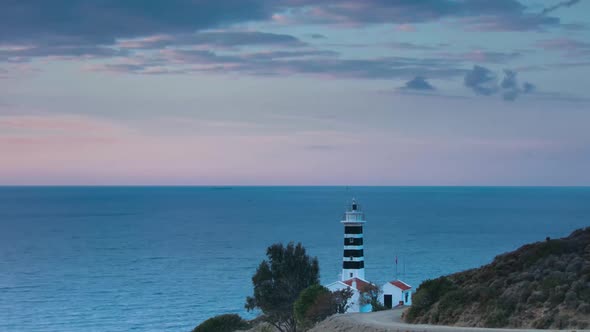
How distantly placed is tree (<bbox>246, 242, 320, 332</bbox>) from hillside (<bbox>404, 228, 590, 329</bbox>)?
13.7 m

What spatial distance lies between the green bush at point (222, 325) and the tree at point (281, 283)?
342cm

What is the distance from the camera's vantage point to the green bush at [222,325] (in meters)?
56.4

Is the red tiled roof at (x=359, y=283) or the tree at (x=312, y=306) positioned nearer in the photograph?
the tree at (x=312, y=306)

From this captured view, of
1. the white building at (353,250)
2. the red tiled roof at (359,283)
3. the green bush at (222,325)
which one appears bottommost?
the green bush at (222,325)

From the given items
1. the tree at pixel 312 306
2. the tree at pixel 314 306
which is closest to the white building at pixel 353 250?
the tree at pixel 314 306

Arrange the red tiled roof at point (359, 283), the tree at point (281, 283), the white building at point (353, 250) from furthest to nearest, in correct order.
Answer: the white building at point (353, 250)
the red tiled roof at point (359, 283)
the tree at point (281, 283)

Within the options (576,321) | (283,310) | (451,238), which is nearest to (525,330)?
(576,321)

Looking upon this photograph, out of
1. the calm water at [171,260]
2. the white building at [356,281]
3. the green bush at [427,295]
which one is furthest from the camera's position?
the calm water at [171,260]

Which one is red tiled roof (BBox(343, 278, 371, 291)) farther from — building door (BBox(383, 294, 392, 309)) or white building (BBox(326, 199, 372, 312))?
building door (BBox(383, 294, 392, 309))

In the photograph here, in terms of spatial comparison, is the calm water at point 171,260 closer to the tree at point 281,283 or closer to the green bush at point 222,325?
the green bush at point 222,325

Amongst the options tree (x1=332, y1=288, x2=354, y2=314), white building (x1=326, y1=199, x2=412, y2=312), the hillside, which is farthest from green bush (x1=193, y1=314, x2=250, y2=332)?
the hillside

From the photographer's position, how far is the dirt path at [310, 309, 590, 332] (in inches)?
1379

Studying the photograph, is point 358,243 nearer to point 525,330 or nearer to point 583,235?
point 583,235

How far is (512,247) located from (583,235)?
300 ft
